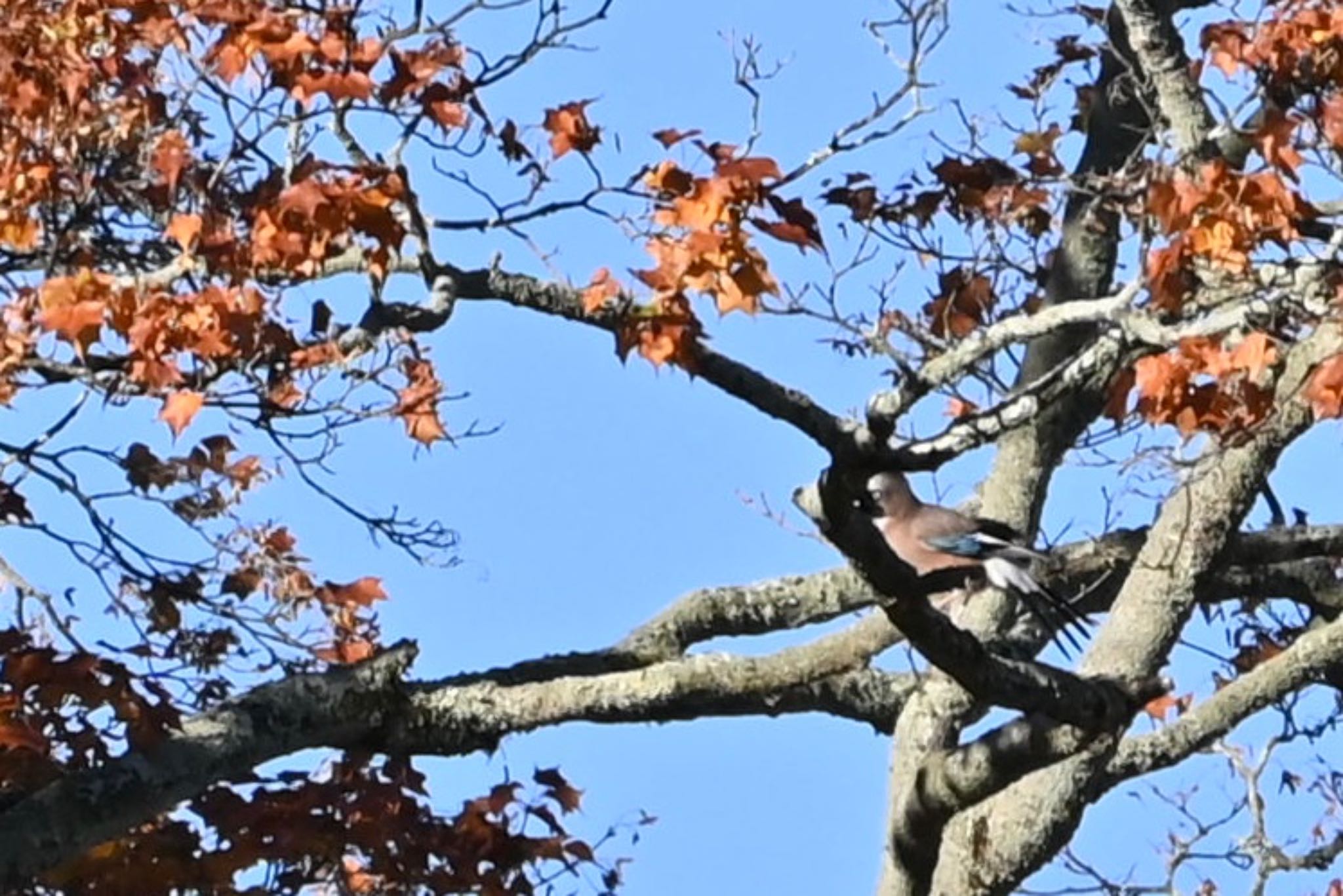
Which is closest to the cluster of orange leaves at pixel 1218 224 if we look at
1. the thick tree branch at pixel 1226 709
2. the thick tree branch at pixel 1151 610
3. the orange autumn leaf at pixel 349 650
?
the thick tree branch at pixel 1151 610

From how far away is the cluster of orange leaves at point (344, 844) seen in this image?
460 cm

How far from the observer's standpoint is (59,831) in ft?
14.0

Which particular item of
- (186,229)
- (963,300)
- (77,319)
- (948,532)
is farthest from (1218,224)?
(77,319)

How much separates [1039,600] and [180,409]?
2283 mm

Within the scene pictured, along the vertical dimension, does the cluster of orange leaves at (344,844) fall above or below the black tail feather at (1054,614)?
below

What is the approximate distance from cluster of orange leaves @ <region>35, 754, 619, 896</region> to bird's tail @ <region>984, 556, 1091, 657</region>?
1224mm

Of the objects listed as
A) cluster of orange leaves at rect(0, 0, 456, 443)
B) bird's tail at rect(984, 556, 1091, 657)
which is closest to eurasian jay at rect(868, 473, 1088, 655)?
bird's tail at rect(984, 556, 1091, 657)

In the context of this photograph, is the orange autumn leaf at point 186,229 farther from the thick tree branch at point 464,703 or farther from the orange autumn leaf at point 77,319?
the thick tree branch at point 464,703

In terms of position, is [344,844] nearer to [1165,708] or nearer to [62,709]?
[62,709]

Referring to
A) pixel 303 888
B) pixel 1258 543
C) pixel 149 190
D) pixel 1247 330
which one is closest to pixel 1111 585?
pixel 1258 543

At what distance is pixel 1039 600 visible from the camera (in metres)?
5.57

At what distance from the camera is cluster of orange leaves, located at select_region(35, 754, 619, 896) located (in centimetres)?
460

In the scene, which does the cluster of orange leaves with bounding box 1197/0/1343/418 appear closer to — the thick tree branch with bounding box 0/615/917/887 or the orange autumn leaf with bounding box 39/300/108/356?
the thick tree branch with bounding box 0/615/917/887

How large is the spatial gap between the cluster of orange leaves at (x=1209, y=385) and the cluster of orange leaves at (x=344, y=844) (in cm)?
167
